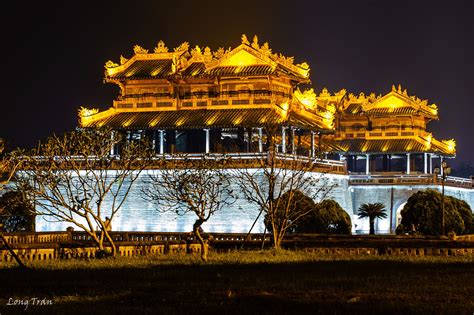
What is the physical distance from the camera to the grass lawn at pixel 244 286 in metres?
20.4

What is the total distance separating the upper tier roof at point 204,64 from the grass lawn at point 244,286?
36877mm

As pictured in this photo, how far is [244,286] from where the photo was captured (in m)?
24.0

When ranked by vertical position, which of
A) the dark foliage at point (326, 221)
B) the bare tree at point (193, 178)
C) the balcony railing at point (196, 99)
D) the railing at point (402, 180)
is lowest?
the dark foliage at point (326, 221)

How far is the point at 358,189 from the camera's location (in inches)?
3012

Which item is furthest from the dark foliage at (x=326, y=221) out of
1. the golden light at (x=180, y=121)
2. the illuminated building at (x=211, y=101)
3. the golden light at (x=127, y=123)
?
the golden light at (x=127, y=123)

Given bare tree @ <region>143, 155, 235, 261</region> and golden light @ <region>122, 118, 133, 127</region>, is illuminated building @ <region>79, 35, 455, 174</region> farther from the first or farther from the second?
bare tree @ <region>143, 155, 235, 261</region>

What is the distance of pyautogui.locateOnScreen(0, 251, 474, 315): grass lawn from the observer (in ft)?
67.0

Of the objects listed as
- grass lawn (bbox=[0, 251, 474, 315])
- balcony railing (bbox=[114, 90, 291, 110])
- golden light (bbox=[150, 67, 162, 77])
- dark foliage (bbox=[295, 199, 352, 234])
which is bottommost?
grass lawn (bbox=[0, 251, 474, 315])

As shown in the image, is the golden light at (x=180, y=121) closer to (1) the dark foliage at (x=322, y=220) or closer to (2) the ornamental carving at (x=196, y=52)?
(2) the ornamental carving at (x=196, y=52)

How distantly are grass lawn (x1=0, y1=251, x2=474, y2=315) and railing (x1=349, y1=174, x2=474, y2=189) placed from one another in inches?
1629

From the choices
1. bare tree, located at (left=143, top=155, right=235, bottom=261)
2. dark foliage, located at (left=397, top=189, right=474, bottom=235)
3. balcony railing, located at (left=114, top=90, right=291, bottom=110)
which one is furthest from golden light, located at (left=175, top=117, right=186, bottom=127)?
dark foliage, located at (left=397, top=189, right=474, bottom=235)

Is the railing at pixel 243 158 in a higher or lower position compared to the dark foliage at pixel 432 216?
higher

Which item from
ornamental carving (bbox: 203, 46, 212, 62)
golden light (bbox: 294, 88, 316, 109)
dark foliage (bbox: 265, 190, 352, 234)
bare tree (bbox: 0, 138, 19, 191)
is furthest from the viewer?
golden light (bbox: 294, 88, 316, 109)

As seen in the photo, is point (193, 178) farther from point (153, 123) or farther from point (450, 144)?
point (450, 144)
